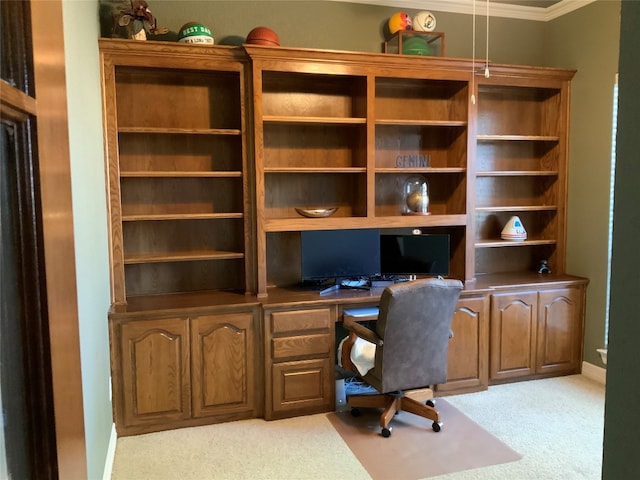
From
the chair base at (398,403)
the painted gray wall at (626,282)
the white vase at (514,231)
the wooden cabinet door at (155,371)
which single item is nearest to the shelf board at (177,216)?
the wooden cabinet door at (155,371)

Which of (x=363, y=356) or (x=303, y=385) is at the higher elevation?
(x=363, y=356)

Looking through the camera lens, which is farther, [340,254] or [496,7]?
[496,7]

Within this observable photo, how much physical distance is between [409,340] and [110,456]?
1.78 metres

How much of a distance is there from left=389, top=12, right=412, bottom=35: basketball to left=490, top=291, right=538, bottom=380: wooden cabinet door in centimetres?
213

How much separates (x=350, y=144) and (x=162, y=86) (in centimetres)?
144

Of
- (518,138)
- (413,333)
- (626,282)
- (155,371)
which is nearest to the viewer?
(626,282)

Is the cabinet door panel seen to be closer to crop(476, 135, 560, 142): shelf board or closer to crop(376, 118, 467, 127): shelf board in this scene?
crop(376, 118, 467, 127): shelf board

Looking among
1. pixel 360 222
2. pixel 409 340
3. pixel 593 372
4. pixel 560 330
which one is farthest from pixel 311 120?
pixel 593 372

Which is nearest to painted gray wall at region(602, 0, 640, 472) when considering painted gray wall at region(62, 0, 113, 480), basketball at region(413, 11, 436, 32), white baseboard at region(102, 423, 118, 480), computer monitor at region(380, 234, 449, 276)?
painted gray wall at region(62, 0, 113, 480)

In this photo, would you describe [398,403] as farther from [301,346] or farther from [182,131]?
[182,131]

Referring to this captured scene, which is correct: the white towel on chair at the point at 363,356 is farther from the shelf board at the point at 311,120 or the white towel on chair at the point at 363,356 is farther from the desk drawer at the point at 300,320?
the shelf board at the point at 311,120

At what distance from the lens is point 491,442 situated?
302cm

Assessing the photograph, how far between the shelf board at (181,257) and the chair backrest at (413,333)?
1209mm

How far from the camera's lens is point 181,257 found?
11.3 ft
